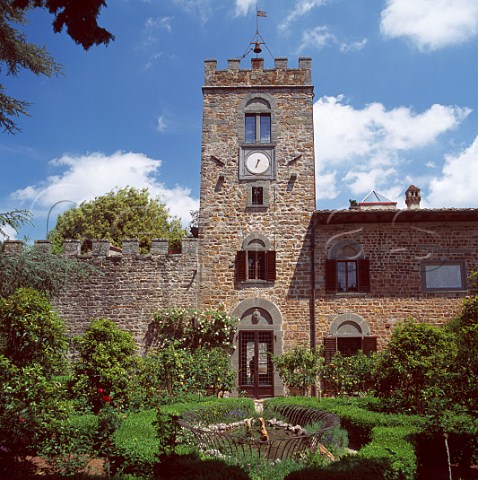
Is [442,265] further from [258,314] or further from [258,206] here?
[258,206]

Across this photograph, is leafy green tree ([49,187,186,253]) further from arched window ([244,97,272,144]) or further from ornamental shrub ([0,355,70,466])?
ornamental shrub ([0,355,70,466])

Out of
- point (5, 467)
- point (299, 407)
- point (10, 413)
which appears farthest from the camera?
point (299, 407)

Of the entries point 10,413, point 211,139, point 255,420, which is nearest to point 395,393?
point 255,420

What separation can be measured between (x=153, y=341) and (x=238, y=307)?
295 centimetres

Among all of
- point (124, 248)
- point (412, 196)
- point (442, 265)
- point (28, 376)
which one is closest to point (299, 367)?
point (442, 265)

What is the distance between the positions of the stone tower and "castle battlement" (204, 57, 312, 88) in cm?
4

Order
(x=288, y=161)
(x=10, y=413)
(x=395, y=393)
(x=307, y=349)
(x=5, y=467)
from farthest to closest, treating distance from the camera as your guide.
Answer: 1. (x=288, y=161)
2. (x=307, y=349)
3. (x=395, y=393)
4. (x=10, y=413)
5. (x=5, y=467)

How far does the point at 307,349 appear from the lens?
48.5ft

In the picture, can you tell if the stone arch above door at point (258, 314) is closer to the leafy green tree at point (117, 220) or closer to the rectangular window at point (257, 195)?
the rectangular window at point (257, 195)

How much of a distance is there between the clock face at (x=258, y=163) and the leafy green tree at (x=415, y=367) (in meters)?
7.71

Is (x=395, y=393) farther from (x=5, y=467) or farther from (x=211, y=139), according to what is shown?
(x=211, y=139)

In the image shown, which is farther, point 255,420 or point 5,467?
point 255,420

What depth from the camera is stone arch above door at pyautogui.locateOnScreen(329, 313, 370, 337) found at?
1485 centimetres

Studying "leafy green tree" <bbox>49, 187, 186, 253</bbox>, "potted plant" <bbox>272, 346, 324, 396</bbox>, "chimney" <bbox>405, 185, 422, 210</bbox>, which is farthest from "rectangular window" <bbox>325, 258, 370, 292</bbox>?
"leafy green tree" <bbox>49, 187, 186, 253</bbox>
